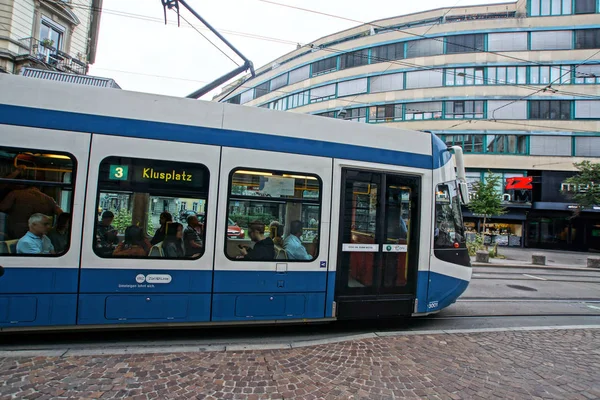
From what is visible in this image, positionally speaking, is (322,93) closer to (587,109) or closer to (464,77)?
(464,77)

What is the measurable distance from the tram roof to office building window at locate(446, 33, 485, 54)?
29291 mm

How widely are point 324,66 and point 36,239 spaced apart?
3463 cm

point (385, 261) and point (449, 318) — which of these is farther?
point (449, 318)

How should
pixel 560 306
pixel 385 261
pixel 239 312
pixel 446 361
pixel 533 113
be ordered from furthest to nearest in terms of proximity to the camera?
pixel 533 113 → pixel 560 306 → pixel 385 261 → pixel 239 312 → pixel 446 361

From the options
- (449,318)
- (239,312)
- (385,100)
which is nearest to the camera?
(239,312)

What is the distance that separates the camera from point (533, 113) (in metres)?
27.0

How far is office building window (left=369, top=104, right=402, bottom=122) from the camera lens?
96.6ft

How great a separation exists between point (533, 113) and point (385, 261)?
3051cm

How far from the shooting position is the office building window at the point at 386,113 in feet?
96.6

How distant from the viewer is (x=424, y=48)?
29.4 metres

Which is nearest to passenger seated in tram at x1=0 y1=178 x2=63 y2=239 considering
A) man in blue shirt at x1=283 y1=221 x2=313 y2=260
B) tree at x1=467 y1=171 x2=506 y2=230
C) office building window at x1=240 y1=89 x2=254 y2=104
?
man in blue shirt at x1=283 y1=221 x2=313 y2=260

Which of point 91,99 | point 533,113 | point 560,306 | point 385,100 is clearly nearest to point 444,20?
point 385,100

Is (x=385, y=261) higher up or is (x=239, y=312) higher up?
(x=385, y=261)

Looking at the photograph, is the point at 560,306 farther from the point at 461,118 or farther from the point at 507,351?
the point at 461,118
